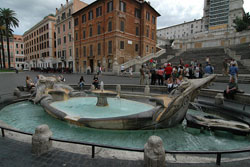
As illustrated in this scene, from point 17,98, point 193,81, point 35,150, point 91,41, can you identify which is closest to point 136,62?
point 91,41

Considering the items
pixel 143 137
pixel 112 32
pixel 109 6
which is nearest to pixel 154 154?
pixel 143 137

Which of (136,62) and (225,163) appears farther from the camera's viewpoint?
(136,62)

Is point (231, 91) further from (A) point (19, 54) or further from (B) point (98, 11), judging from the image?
(A) point (19, 54)

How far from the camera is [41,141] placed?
2639 mm

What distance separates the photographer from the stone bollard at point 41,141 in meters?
2.63

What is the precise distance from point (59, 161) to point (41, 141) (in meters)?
0.52

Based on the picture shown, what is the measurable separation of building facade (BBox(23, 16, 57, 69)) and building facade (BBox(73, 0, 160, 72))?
16.7m

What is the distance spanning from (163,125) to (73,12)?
41614 mm

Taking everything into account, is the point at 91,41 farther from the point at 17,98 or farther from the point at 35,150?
the point at 35,150

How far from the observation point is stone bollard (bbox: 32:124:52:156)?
2629 mm

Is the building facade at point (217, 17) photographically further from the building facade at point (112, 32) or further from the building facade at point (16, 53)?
the building facade at point (16, 53)

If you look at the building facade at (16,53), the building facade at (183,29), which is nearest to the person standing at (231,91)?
the building facade at (183,29)

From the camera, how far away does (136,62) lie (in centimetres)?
2602

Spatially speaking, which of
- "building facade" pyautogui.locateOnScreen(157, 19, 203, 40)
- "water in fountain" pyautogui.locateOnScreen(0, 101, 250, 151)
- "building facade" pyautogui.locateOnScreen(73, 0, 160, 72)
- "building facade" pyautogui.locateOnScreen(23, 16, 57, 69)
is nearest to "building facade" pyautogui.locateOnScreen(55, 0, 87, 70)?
"building facade" pyautogui.locateOnScreen(73, 0, 160, 72)
